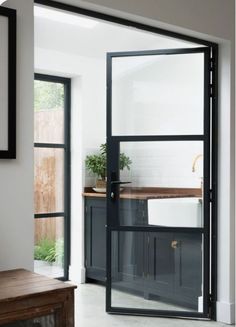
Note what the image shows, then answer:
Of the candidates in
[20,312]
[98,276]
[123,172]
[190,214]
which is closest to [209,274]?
[190,214]

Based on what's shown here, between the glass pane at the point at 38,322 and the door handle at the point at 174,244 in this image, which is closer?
the glass pane at the point at 38,322

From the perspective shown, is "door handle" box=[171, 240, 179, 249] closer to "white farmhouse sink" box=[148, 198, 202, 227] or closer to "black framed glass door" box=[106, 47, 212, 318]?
"black framed glass door" box=[106, 47, 212, 318]

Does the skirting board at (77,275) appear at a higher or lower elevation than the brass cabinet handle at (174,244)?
lower

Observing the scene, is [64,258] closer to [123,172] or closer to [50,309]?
[123,172]

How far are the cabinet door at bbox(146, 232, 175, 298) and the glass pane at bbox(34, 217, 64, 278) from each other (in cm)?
143

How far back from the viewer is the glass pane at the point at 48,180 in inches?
189

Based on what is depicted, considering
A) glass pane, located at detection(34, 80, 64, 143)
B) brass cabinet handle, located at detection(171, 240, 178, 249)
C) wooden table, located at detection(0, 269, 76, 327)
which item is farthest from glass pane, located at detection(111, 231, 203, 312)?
wooden table, located at detection(0, 269, 76, 327)

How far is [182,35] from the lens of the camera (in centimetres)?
347

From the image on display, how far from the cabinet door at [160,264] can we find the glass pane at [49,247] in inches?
56.3

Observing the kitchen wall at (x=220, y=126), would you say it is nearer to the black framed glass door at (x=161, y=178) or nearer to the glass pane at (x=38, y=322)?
the black framed glass door at (x=161, y=178)

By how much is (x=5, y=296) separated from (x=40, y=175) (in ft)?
9.88

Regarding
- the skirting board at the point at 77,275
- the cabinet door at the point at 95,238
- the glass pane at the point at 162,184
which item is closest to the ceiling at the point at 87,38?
the glass pane at the point at 162,184

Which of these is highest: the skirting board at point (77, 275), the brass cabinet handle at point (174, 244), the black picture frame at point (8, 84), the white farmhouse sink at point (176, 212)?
the black picture frame at point (8, 84)

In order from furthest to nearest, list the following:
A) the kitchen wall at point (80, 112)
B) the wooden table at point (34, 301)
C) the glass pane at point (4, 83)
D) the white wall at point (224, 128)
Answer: the kitchen wall at point (80, 112) < the white wall at point (224, 128) < the glass pane at point (4, 83) < the wooden table at point (34, 301)
